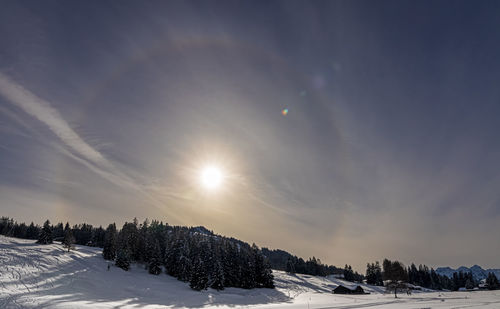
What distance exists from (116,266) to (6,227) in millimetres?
85133

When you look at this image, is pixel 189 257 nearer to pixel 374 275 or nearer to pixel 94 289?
pixel 94 289

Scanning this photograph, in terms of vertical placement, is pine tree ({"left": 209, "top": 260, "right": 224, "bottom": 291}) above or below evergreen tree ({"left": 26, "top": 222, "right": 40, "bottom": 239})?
below

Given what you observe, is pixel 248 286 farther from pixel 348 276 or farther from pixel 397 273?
pixel 348 276

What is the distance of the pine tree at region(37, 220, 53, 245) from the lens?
72506 mm

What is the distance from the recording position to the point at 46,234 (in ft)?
241

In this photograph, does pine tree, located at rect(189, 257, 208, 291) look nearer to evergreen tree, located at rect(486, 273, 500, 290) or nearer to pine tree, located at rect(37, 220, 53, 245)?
pine tree, located at rect(37, 220, 53, 245)

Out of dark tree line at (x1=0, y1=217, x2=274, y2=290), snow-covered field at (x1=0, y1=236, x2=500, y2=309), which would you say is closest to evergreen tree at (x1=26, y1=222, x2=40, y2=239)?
dark tree line at (x1=0, y1=217, x2=274, y2=290)

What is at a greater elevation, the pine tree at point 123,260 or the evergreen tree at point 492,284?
the evergreen tree at point 492,284

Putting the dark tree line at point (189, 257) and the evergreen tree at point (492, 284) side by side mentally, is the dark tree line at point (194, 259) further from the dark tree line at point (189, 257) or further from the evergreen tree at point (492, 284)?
the evergreen tree at point (492, 284)

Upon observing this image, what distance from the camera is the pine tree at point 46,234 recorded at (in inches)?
2855

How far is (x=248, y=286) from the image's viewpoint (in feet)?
244

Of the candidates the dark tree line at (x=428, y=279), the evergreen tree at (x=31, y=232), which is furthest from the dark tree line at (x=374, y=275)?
the evergreen tree at (x=31, y=232)

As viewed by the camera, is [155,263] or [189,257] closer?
[155,263]

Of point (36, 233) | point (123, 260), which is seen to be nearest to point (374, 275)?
point (123, 260)
